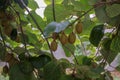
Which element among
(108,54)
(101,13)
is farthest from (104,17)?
(108,54)

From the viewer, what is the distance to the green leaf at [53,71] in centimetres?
54

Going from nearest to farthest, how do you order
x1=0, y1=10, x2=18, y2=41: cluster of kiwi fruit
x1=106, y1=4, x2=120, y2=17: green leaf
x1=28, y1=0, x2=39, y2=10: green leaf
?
x1=106, y1=4, x2=120, y2=17: green leaf, x1=0, y1=10, x2=18, y2=41: cluster of kiwi fruit, x1=28, y1=0, x2=39, y2=10: green leaf

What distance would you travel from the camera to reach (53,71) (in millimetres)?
537

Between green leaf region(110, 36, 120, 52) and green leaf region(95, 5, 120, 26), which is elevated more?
green leaf region(95, 5, 120, 26)

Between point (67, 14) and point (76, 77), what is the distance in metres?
0.14

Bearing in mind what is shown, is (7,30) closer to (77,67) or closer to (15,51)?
(15,51)

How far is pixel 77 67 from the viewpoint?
526mm

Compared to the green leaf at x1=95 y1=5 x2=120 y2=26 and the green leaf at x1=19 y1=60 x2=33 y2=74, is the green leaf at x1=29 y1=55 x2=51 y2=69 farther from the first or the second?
the green leaf at x1=95 y1=5 x2=120 y2=26

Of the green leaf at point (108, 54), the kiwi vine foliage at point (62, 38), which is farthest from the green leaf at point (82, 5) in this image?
the green leaf at point (108, 54)

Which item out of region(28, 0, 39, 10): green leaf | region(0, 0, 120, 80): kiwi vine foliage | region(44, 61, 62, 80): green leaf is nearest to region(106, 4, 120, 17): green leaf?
region(0, 0, 120, 80): kiwi vine foliage

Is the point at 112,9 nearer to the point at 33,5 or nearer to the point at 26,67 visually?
the point at 26,67

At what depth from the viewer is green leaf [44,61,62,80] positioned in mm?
538

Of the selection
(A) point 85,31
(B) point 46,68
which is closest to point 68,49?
(A) point 85,31

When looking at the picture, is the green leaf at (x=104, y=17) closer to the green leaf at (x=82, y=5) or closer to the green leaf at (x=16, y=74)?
the green leaf at (x=82, y=5)
